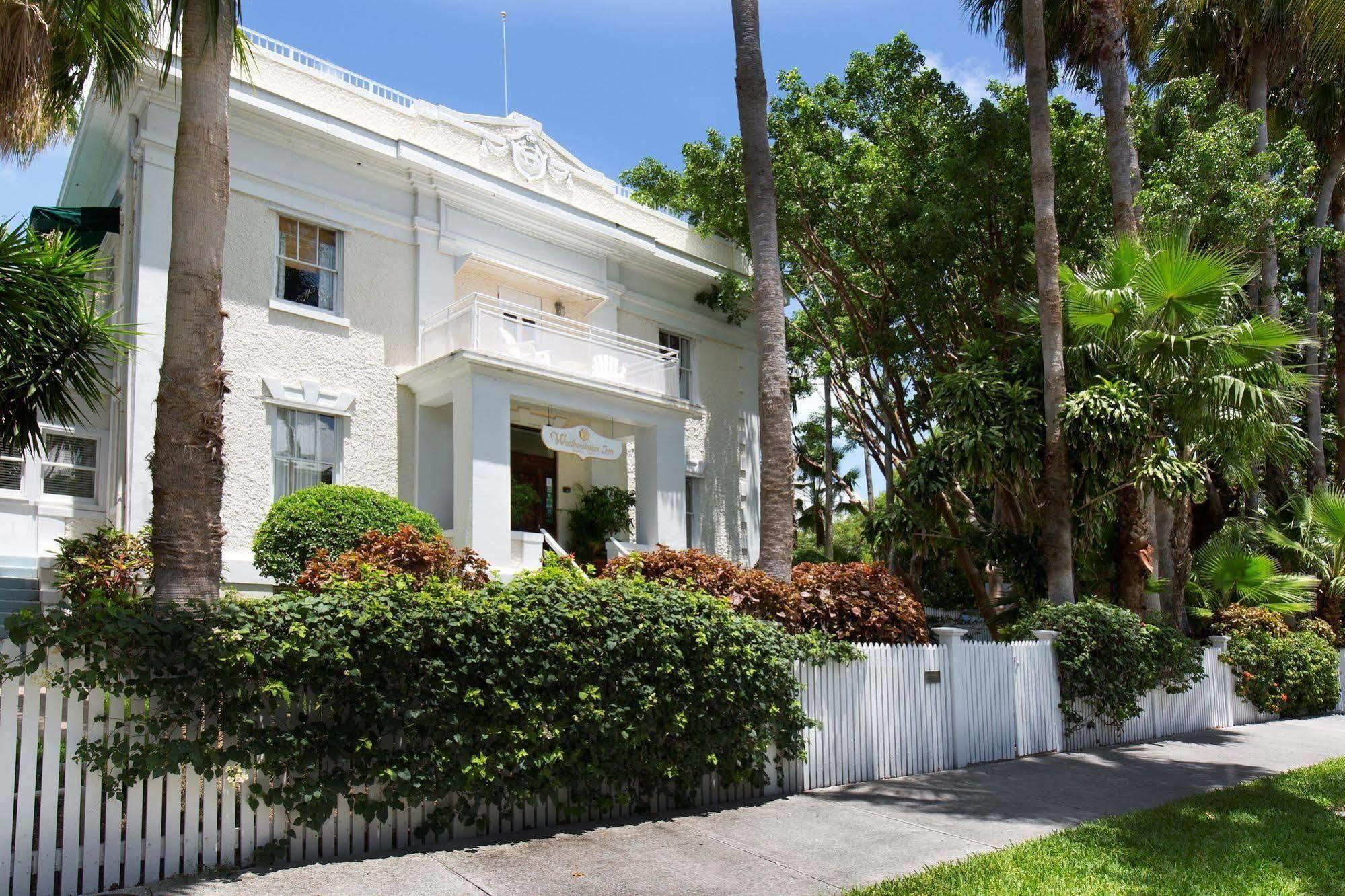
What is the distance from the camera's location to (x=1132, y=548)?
14.5 metres

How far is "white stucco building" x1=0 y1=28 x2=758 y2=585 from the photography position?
47.5 feet

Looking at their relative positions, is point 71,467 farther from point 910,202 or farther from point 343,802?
point 910,202

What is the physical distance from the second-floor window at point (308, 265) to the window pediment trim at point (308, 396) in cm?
139

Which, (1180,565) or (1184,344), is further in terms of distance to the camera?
(1180,565)

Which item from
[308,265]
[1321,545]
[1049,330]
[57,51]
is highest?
[57,51]

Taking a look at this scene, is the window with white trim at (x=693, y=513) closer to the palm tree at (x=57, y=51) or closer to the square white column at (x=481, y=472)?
the square white column at (x=481, y=472)

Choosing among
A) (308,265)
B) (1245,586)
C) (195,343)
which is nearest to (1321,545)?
(1245,586)

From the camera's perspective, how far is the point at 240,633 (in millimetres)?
6270

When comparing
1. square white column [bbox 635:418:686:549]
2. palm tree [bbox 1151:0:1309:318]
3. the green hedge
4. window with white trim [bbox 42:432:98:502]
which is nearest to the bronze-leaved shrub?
square white column [bbox 635:418:686:549]

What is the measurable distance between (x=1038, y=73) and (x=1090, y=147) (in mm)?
3377

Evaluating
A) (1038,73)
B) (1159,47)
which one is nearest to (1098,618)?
(1038,73)

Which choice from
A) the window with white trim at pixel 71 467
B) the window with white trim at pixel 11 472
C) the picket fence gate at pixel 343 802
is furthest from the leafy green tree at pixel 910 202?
the window with white trim at pixel 11 472

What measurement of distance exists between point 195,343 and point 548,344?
1121 centimetres

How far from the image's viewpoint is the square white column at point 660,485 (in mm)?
18797
